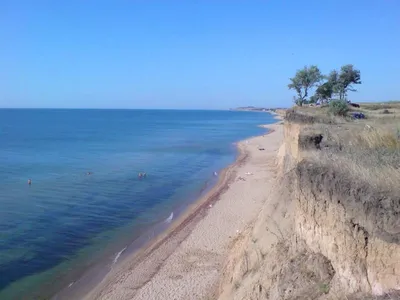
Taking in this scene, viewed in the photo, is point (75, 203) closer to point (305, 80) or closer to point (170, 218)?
point (170, 218)

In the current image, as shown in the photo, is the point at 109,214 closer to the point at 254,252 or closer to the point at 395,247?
the point at 254,252

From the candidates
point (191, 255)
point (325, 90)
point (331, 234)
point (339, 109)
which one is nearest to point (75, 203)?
point (191, 255)

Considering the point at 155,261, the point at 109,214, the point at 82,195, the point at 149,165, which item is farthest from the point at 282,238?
the point at 149,165

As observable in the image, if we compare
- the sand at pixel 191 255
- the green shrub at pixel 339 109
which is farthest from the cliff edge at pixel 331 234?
the green shrub at pixel 339 109

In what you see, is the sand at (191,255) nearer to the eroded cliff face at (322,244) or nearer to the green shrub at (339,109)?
the eroded cliff face at (322,244)

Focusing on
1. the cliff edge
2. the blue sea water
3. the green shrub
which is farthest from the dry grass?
the green shrub

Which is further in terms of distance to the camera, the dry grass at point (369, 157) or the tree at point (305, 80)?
the tree at point (305, 80)

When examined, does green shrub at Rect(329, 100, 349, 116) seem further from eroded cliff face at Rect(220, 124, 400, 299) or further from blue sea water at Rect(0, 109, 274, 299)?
eroded cliff face at Rect(220, 124, 400, 299)
